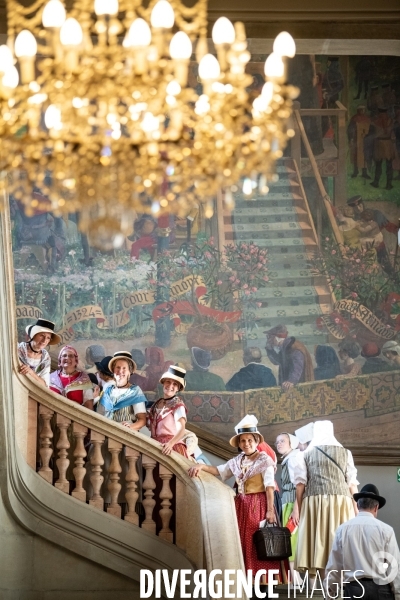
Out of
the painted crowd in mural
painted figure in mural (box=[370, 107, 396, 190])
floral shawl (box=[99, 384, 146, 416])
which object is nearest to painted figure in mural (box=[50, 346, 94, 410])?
floral shawl (box=[99, 384, 146, 416])

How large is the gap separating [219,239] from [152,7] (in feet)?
28.5

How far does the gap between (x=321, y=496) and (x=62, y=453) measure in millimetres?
2475

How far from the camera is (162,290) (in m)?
14.8

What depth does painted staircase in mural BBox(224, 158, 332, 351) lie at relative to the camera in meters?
14.8

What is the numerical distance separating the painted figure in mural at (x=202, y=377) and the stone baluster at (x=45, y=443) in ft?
16.3

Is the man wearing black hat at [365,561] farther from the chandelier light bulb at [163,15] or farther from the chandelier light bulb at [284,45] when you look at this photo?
the chandelier light bulb at [163,15]

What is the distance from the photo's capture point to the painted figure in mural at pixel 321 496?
990cm

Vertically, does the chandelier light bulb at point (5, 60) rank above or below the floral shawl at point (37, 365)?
above

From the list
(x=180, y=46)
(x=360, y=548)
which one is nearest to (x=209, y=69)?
(x=180, y=46)

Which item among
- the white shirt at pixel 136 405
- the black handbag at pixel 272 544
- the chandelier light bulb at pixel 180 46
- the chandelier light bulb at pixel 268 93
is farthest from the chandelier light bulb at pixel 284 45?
the white shirt at pixel 136 405

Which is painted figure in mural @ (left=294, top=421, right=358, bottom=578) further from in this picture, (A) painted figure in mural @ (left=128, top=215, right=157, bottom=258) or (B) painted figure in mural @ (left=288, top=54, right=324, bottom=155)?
(B) painted figure in mural @ (left=288, top=54, right=324, bottom=155)

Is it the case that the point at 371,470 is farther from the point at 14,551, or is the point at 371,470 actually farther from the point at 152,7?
the point at 152,7

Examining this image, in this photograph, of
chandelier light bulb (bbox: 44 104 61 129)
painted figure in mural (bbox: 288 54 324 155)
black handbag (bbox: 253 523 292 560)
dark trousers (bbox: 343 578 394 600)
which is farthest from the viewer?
painted figure in mural (bbox: 288 54 324 155)

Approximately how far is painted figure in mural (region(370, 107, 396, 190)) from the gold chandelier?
894 cm
